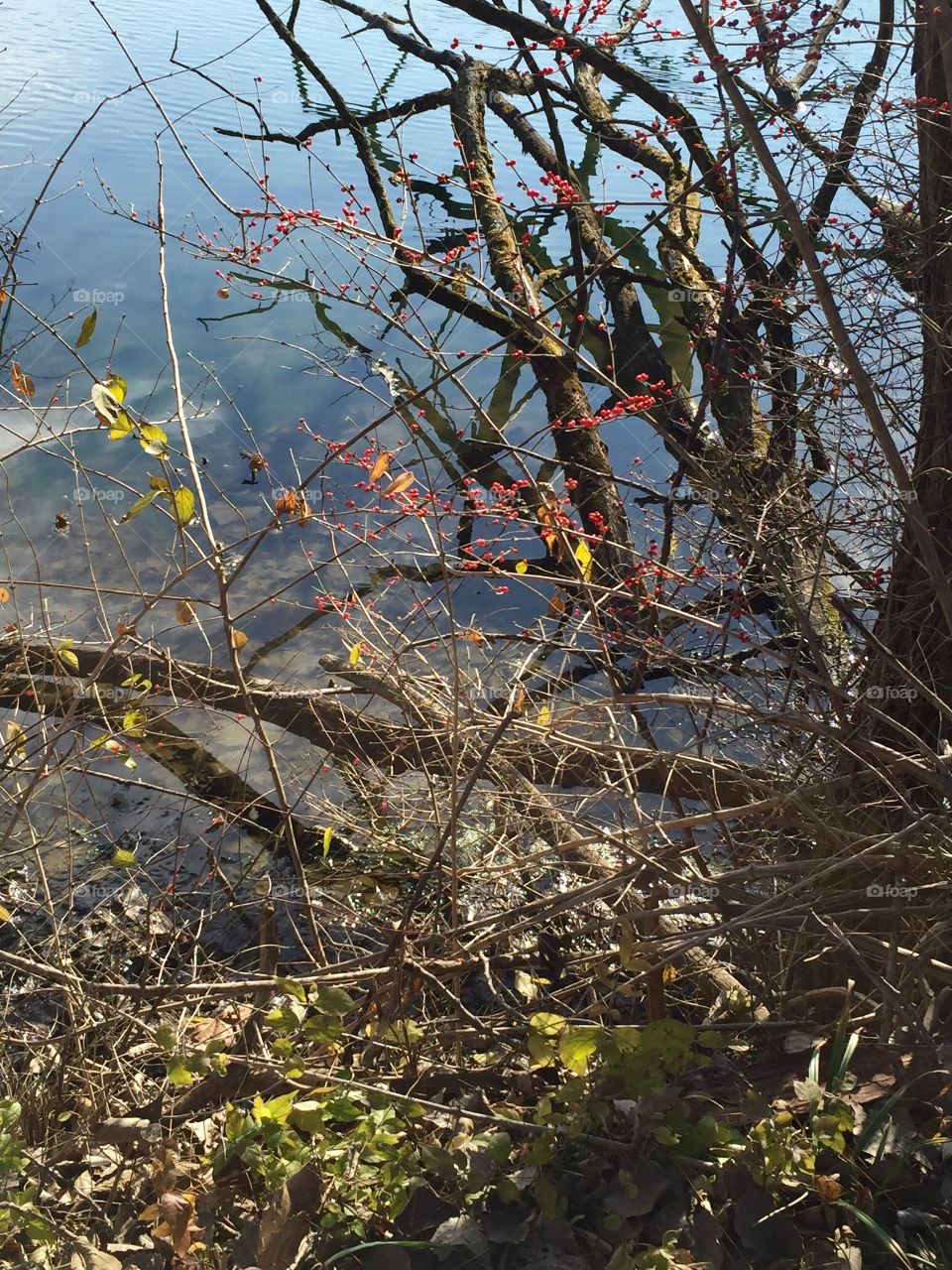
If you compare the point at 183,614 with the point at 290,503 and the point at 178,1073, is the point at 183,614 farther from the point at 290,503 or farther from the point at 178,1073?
the point at 178,1073

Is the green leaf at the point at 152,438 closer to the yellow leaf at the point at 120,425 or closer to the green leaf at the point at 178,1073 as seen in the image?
the yellow leaf at the point at 120,425

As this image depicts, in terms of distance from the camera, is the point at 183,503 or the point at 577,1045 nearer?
the point at 577,1045

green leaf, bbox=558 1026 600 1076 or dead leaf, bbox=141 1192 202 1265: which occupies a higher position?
green leaf, bbox=558 1026 600 1076

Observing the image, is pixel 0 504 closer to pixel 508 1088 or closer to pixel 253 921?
pixel 253 921

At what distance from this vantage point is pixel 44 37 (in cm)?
1030

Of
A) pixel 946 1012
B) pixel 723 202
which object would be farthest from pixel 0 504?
pixel 946 1012

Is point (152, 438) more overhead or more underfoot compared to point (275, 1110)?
more overhead

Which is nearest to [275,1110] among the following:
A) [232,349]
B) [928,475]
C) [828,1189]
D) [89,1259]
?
[89,1259]

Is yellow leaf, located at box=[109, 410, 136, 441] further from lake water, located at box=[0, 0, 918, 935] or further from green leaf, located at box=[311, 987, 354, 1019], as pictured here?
green leaf, located at box=[311, 987, 354, 1019]

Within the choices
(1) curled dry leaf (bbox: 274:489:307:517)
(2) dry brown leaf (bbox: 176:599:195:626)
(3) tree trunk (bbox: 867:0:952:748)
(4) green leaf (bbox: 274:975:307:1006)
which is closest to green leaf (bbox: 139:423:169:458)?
(1) curled dry leaf (bbox: 274:489:307:517)

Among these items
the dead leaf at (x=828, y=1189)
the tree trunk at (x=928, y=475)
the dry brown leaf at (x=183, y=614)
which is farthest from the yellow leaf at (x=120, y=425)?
the dead leaf at (x=828, y=1189)

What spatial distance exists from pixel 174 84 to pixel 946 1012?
1014cm

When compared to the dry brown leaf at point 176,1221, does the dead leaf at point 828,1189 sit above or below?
above

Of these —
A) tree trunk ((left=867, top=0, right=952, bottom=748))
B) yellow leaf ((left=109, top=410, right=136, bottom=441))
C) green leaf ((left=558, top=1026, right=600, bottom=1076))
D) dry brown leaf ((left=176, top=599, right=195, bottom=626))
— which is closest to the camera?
green leaf ((left=558, top=1026, right=600, bottom=1076))
